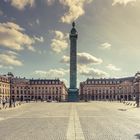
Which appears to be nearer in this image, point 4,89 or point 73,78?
point 73,78

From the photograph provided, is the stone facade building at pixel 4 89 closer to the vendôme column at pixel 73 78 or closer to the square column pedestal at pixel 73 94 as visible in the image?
the square column pedestal at pixel 73 94

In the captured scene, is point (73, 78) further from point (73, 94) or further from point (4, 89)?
point (4, 89)

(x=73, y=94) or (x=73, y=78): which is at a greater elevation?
(x=73, y=78)

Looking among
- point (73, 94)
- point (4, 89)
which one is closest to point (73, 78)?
point (73, 94)

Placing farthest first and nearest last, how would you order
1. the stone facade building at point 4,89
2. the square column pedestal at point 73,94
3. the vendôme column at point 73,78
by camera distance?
1. the stone facade building at point 4,89
2. the vendôme column at point 73,78
3. the square column pedestal at point 73,94

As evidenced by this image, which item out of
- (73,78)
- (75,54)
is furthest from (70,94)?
(75,54)

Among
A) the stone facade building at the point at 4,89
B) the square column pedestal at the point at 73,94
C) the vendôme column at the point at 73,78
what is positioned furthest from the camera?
the stone facade building at the point at 4,89

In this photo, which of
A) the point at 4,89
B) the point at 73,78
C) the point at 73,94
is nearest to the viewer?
the point at 73,94

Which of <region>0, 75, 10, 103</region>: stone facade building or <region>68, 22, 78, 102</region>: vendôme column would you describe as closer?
<region>68, 22, 78, 102</region>: vendôme column

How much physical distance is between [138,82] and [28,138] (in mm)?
169055

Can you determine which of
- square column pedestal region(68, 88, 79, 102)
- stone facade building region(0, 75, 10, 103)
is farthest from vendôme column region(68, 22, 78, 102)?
stone facade building region(0, 75, 10, 103)

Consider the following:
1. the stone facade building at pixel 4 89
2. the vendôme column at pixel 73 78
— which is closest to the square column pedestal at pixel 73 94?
the vendôme column at pixel 73 78

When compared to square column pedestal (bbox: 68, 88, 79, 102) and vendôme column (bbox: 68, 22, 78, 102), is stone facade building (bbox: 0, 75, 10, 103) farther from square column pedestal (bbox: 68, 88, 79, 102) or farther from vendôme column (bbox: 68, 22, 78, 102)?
vendôme column (bbox: 68, 22, 78, 102)

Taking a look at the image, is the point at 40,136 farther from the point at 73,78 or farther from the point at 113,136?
the point at 73,78
